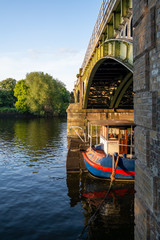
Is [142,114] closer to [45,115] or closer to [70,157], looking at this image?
[70,157]

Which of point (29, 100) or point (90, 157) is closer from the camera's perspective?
point (90, 157)

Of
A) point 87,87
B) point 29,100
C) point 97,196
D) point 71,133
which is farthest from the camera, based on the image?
point 29,100

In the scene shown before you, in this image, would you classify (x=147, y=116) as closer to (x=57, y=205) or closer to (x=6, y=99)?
(x=57, y=205)

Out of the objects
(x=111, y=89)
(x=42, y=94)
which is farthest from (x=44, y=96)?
(x=111, y=89)

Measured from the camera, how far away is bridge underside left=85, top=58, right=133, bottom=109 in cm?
2297

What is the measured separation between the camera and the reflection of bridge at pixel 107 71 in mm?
11906

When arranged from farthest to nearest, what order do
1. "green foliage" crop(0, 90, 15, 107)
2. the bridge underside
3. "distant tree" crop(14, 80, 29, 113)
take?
"green foliage" crop(0, 90, 15, 107), "distant tree" crop(14, 80, 29, 113), the bridge underside

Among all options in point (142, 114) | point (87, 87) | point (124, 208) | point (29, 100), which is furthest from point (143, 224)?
point (29, 100)

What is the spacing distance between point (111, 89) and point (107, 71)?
26.6 ft

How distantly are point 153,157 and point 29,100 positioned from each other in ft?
233

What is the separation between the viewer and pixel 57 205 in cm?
1097

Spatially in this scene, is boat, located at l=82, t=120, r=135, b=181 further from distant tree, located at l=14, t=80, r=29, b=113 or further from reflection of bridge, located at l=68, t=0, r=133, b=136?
distant tree, located at l=14, t=80, r=29, b=113

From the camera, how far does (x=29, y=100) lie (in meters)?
73.1

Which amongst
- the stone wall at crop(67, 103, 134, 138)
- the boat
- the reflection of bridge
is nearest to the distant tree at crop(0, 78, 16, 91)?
the reflection of bridge
